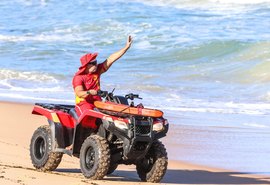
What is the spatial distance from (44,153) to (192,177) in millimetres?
1723

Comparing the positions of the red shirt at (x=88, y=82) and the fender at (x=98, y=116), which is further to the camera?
the red shirt at (x=88, y=82)

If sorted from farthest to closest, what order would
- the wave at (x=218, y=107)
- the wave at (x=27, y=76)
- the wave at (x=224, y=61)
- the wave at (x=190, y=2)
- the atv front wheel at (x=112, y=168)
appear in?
1. the wave at (x=190, y=2)
2. the wave at (x=224, y=61)
3. the wave at (x=27, y=76)
4. the wave at (x=218, y=107)
5. the atv front wheel at (x=112, y=168)

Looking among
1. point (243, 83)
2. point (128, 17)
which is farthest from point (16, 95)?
point (128, 17)

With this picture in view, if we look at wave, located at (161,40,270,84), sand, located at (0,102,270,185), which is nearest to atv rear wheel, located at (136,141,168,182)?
sand, located at (0,102,270,185)

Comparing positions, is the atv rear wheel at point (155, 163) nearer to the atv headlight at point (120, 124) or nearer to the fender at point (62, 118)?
the atv headlight at point (120, 124)

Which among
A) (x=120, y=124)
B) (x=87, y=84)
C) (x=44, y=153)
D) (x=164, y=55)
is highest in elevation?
(x=164, y=55)

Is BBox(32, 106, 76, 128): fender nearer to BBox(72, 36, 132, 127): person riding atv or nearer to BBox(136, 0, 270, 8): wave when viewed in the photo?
BBox(72, 36, 132, 127): person riding atv

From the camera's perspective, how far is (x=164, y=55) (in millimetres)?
25953

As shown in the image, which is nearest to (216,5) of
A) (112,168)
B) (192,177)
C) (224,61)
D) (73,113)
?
(224,61)

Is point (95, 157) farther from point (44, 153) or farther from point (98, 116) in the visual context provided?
point (44, 153)

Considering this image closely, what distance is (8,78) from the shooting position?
20.2m

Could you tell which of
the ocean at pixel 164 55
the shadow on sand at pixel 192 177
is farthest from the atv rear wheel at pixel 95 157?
the ocean at pixel 164 55

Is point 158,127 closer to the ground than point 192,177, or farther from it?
farther from it

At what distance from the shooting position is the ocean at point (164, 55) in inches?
607
